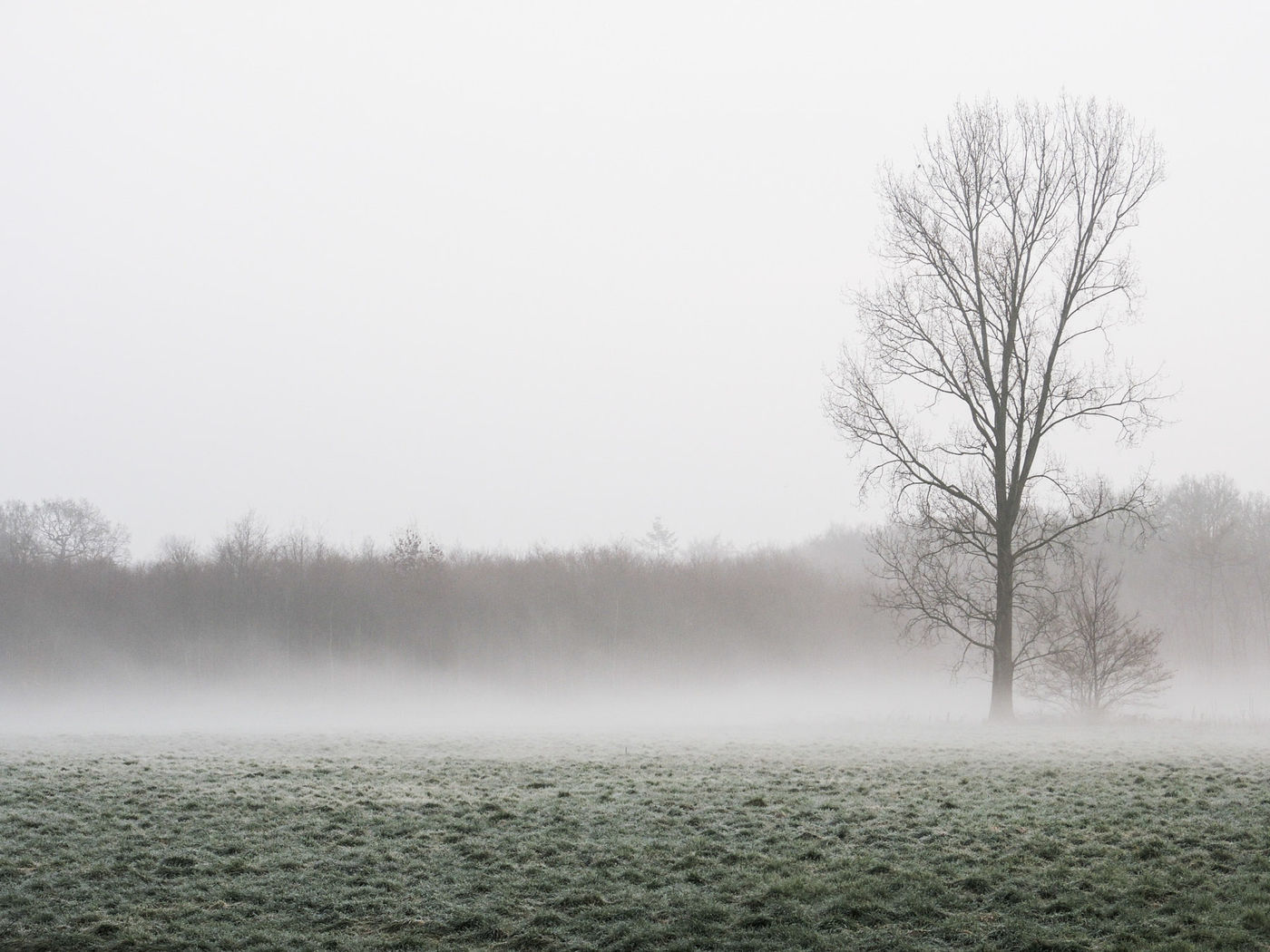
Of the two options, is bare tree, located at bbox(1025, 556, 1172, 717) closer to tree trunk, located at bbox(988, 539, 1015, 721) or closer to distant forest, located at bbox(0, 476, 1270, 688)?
tree trunk, located at bbox(988, 539, 1015, 721)

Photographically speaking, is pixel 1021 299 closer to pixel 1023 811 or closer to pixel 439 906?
pixel 1023 811

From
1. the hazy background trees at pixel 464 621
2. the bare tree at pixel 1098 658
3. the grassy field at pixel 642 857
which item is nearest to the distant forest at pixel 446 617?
the hazy background trees at pixel 464 621

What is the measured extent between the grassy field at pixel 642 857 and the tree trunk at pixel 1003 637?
415 inches

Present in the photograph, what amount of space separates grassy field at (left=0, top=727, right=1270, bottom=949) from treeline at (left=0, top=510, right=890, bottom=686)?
31.8m

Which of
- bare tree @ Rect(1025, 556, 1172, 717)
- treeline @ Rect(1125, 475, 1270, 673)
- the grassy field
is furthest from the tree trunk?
treeline @ Rect(1125, 475, 1270, 673)

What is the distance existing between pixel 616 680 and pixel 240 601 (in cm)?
1809

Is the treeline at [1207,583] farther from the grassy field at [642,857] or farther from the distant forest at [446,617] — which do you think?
the grassy field at [642,857]

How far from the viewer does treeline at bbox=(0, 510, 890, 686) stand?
145 feet

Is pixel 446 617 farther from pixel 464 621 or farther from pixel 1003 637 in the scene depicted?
pixel 1003 637

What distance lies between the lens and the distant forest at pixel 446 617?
44250 millimetres

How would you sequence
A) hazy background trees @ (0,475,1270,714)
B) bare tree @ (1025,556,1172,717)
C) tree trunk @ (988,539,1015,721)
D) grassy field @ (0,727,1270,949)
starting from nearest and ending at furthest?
grassy field @ (0,727,1270,949), tree trunk @ (988,539,1015,721), bare tree @ (1025,556,1172,717), hazy background trees @ (0,475,1270,714)

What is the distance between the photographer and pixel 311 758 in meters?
15.4

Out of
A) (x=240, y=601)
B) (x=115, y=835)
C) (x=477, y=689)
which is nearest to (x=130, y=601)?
(x=240, y=601)

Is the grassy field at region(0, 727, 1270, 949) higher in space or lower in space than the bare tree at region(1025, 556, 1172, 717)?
lower
